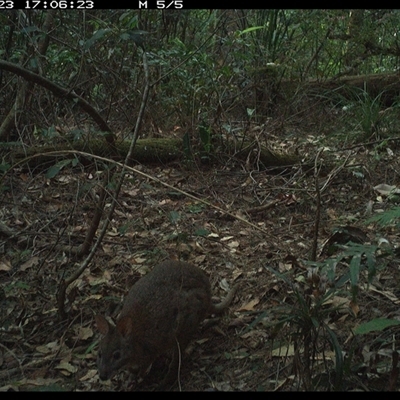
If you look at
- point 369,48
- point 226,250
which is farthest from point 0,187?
point 369,48

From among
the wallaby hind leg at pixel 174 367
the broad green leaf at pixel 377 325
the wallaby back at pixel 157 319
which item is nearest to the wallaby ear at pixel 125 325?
the wallaby back at pixel 157 319

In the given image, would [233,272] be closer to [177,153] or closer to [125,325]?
[125,325]

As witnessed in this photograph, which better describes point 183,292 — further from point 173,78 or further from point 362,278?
point 173,78

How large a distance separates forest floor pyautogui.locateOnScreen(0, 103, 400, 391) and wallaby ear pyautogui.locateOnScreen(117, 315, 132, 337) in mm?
328

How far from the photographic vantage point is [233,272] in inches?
171

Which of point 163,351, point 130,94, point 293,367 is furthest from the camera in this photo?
point 130,94

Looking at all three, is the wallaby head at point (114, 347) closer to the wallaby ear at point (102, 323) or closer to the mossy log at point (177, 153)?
the wallaby ear at point (102, 323)

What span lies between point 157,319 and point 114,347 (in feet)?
1.08

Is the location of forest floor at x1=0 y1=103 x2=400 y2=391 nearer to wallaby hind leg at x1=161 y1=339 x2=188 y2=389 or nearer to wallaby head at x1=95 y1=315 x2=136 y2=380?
wallaby hind leg at x1=161 y1=339 x2=188 y2=389

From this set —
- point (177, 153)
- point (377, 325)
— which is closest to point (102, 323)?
point (377, 325)

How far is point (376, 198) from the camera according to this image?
5203 millimetres

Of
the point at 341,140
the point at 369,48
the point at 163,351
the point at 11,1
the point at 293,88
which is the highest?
the point at 11,1

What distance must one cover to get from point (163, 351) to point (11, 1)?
2.93m

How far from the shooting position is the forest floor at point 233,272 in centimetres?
314
